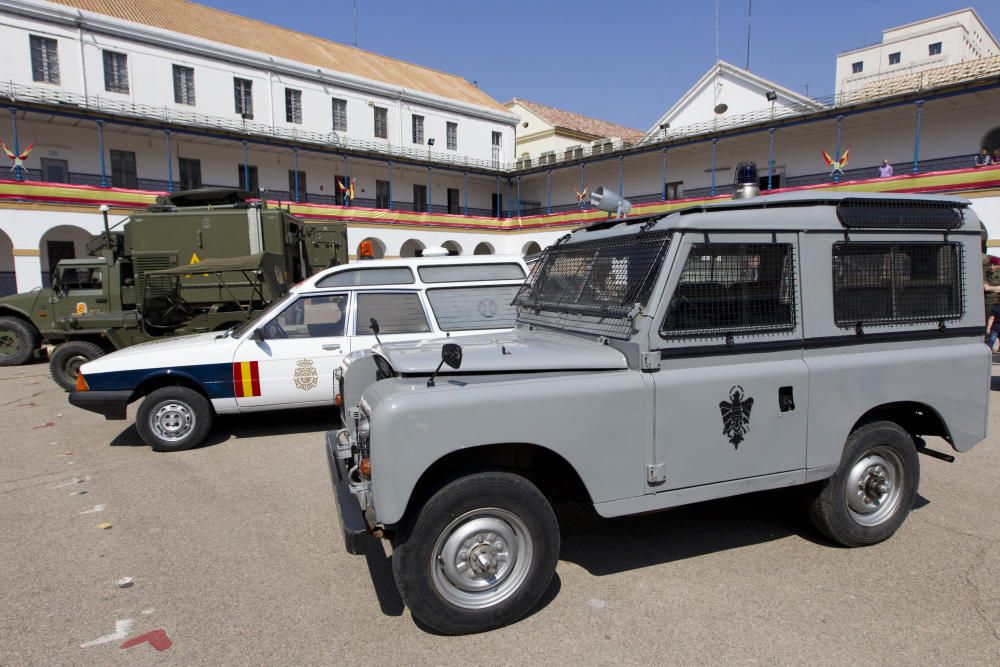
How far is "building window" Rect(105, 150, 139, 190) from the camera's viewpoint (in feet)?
91.0

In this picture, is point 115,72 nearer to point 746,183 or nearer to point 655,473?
point 746,183

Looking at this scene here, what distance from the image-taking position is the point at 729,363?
3.44 m

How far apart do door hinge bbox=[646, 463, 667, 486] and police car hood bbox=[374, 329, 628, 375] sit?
55cm

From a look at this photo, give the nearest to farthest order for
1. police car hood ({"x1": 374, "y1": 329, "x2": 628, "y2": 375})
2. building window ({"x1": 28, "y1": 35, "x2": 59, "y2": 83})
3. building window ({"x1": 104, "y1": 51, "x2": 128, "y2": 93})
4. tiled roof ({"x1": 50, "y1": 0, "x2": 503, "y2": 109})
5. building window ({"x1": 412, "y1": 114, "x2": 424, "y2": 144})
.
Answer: police car hood ({"x1": 374, "y1": 329, "x2": 628, "y2": 375}), building window ({"x1": 28, "y1": 35, "x2": 59, "y2": 83}), building window ({"x1": 104, "y1": 51, "x2": 128, "y2": 93}), tiled roof ({"x1": 50, "y1": 0, "x2": 503, "y2": 109}), building window ({"x1": 412, "y1": 114, "x2": 424, "y2": 144})

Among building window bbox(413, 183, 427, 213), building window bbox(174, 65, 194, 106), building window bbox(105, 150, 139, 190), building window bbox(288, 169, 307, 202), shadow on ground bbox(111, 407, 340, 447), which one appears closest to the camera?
shadow on ground bbox(111, 407, 340, 447)

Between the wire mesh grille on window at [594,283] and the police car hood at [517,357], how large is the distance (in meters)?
0.17

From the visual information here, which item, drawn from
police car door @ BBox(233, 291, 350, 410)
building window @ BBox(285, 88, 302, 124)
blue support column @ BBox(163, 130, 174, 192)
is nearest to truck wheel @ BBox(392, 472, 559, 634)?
police car door @ BBox(233, 291, 350, 410)

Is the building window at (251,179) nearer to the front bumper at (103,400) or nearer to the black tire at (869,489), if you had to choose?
the front bumper at (103,400)

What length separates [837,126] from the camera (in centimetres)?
2725

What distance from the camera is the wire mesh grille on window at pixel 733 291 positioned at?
3363 millimetres

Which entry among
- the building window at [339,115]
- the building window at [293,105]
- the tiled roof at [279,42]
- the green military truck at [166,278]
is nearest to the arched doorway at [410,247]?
the building window at [339,115]

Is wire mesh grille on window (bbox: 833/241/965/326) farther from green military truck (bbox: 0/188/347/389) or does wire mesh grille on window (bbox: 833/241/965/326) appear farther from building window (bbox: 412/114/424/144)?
building window (bbox: 412/114/424/144)

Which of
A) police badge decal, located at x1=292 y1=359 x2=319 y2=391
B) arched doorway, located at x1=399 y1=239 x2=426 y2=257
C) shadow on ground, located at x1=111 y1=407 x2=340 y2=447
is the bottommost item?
shadow on ground, located at x1=111 y1=407 x2=340 y2=447

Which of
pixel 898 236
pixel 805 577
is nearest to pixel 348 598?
pixel 805 577
